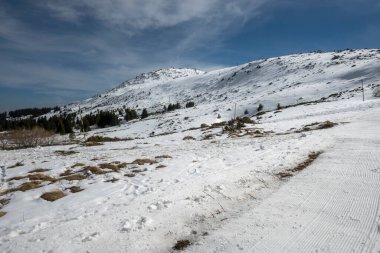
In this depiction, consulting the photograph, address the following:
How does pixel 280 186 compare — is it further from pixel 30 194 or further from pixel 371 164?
pixel 30 194

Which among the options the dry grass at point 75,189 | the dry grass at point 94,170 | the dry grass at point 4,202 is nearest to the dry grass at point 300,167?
the dry grass at point 75,189

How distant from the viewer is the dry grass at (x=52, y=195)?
31.4 ft

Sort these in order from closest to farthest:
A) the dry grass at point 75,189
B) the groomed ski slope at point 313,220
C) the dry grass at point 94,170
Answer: the groomed ski slope at point 313,220
the dry grass at point 75,189
the dry grass at point 94,170

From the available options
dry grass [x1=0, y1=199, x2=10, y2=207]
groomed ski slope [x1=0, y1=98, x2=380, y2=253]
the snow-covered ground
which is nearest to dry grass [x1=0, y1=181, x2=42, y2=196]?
the snow-covered ground

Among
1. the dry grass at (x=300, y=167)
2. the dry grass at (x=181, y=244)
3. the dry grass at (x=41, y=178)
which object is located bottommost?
the dry grass at (x=181, y=244)

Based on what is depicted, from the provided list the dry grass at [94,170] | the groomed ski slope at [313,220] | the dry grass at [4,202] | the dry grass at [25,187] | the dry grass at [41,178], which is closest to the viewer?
the groomed ski slope at [313,220]

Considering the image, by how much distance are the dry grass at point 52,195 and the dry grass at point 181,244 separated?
17.5 feet

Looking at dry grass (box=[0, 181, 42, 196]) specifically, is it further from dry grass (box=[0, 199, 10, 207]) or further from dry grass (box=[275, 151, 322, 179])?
dry grass (box=[275, 151, 322, 179])

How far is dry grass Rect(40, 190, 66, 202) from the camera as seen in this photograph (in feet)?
31.4

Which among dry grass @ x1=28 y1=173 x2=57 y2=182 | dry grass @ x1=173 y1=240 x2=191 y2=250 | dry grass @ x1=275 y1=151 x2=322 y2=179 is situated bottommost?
dry grass @ x1=173 y1=240 x2=191 y2=250

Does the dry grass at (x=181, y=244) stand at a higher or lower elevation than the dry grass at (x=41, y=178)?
lower

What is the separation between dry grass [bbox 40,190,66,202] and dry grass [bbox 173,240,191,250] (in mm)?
5344

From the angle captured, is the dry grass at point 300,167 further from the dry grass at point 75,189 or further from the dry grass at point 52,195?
the dry grass at point 52,195

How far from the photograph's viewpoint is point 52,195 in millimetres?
9797
